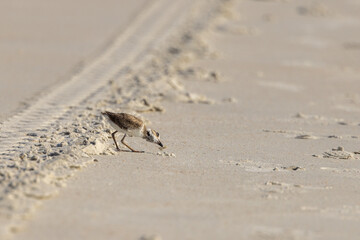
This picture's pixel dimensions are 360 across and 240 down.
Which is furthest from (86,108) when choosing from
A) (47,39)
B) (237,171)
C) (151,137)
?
(47,39)

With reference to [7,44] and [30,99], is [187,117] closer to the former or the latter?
[30,99]

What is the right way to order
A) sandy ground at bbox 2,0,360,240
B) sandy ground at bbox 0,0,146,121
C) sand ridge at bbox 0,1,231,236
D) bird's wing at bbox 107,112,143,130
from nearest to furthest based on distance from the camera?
sandy ground at bbox 2,0,360,240 → sand ridge at bbox 0,1,231,236 → bird's wing at bbox 107,112,143,130 → sandy ground at bbox 0,0,146,121

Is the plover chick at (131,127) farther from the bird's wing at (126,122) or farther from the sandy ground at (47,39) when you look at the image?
the sandy ground at (47,39)

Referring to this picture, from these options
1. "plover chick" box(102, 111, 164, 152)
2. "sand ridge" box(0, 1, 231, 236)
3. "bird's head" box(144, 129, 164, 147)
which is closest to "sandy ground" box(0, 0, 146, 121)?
"sand ridge" box(0, 1, 231, 236)

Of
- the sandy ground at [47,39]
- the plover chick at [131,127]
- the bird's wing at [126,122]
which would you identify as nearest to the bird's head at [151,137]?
the plover chick at [131,127]

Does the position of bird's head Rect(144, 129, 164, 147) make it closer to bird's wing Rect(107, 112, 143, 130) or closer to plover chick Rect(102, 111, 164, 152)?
plover chick Rect(102, 111, 164, 152)

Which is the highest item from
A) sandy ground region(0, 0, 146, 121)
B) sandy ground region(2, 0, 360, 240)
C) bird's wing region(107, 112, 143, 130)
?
bird's wing region(107, 112, 143, 130)

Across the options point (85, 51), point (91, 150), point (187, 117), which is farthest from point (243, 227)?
point (85, 51)
